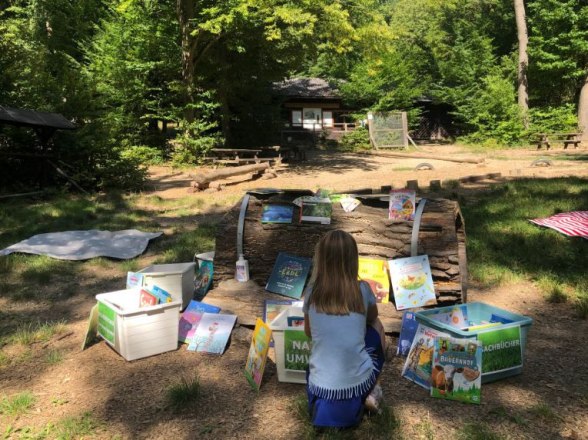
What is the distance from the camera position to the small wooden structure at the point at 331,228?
401cm

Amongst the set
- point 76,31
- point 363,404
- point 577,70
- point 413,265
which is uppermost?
point 76,31

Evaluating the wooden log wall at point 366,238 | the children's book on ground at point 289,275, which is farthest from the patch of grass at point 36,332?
the children's book on ground at point 289,275

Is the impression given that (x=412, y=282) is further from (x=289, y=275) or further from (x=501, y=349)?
(x=289, y=275)

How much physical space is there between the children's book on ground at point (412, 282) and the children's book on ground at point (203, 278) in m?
1.73

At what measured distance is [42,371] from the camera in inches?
142

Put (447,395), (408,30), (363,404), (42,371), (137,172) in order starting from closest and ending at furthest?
(363,404) → (447,395) → (42,371) → (137,172) → (408,30)

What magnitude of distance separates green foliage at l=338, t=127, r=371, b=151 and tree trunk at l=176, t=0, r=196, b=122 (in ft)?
38.1

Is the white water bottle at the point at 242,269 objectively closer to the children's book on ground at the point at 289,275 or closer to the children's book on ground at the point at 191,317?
the children's book on ground at the point at 289,275

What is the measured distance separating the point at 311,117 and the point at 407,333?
104 ft

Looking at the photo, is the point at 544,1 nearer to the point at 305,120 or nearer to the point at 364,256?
the point at 305,120

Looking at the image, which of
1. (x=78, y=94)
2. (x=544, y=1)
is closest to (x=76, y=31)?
(x=78, y=94)

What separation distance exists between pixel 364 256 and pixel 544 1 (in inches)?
1238

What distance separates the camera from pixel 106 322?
3885mm

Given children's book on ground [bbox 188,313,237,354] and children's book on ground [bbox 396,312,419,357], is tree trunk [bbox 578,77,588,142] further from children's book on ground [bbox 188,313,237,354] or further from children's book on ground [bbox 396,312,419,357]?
children's book on ground [bbox 188,313,237,354]
